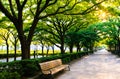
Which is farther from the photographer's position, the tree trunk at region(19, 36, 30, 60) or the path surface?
the tree trunk at region(19, 36, 30, 60)

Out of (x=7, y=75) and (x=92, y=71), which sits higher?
(x=7, y=75)

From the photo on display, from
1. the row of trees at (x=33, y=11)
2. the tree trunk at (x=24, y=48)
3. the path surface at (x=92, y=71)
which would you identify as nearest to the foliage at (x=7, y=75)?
the path surface at (x=92, y=71)

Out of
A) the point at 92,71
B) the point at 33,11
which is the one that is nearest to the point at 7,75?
the point at 92,71

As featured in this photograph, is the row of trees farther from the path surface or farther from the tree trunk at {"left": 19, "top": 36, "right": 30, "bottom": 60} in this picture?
the path surface

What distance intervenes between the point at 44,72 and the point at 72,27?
22.8 meters

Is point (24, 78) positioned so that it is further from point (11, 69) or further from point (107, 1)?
point (107, 1)

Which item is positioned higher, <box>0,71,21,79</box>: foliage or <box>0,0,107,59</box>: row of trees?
<box>0,0,107,59</box>: row of trees

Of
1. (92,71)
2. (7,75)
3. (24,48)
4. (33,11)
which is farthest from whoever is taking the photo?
(33,11)

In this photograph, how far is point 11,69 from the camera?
36.8 feet

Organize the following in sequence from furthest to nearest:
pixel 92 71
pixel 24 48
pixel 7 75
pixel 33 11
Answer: pixel 33 11 < pixel 92 71 < pixel 24 48 < pixel 7 75

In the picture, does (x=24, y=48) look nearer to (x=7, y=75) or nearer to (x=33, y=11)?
(x=7, y=75)

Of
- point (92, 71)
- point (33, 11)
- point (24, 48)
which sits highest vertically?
point (33, 11)

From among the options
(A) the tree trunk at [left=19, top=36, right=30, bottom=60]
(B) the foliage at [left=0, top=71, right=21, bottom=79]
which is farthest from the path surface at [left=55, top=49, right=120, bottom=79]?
(B) the foliage at [left=0, top=71, right=21, bottom=79]

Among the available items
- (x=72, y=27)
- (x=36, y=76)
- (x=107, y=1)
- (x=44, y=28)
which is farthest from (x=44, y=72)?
(x=72, y=27)
